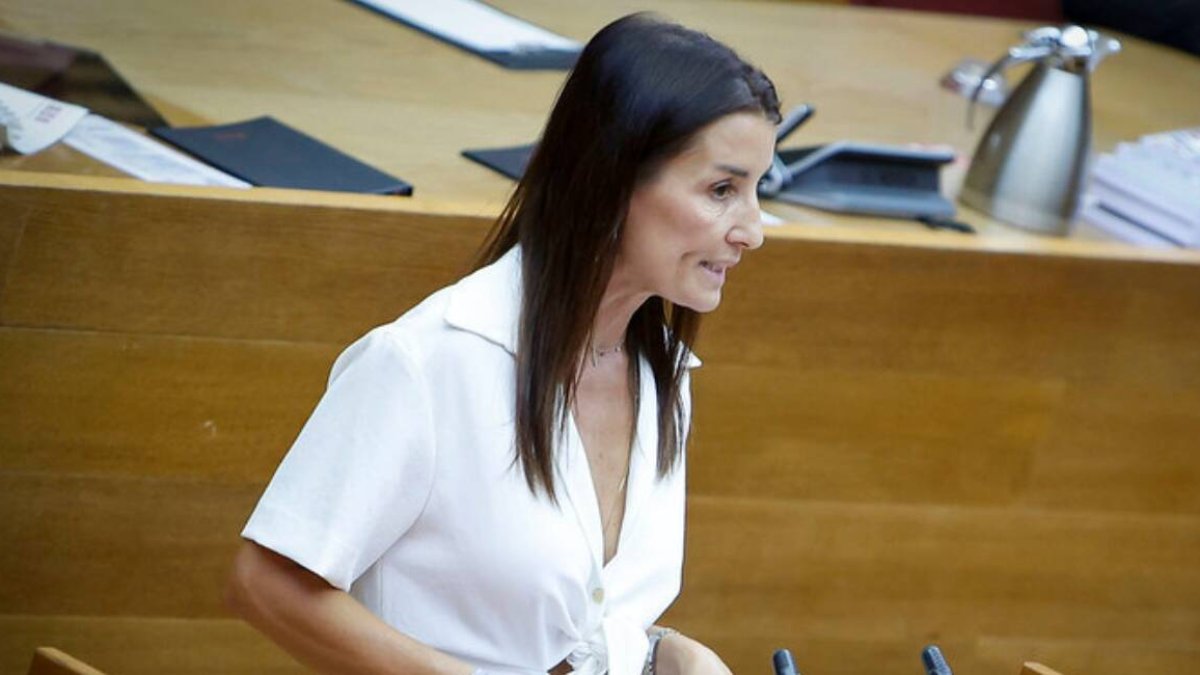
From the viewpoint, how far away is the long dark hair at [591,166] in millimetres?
1478

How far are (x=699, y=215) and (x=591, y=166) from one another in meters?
0.09

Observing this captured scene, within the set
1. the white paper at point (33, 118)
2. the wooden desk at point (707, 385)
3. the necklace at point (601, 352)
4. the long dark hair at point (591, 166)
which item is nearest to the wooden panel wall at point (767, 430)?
the wooden desk at point (707, 385)

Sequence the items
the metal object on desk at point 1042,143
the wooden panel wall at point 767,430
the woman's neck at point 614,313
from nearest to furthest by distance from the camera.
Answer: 1. the woman's neck at point 614,313
2. the wooden panel wall at point 767,430
3. the metal object on desk at point 1042,143

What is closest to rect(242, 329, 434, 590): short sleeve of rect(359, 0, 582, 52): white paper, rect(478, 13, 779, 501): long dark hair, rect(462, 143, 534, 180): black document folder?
rect(478, 13, 779, 501): long dark hair

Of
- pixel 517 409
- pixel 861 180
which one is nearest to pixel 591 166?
pixel 517 409

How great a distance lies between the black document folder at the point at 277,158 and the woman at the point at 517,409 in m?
0.93

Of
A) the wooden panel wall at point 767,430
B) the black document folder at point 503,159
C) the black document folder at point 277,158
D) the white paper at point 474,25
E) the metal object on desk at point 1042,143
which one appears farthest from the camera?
the white paper at point 474,25

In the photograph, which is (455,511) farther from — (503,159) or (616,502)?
(503,159)

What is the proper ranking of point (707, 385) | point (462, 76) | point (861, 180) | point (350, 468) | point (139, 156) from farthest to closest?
1. point (462, 76)
2. point (861, 180)
3. point (707, 385)
4. point (139, 156)
5. point (350, 468)

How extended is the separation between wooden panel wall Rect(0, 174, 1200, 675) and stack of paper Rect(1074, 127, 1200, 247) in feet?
0.47

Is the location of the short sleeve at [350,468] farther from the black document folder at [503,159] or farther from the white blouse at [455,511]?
the black document folder at [503,159]

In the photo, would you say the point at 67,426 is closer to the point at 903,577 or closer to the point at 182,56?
the point at 182,56

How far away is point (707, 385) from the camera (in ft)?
8.69

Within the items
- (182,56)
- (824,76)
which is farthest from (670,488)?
(824,76)
